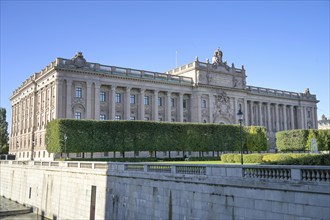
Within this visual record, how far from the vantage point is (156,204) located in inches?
784

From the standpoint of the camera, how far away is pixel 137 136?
5375cm

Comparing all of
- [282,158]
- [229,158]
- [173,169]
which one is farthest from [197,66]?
[173,169]

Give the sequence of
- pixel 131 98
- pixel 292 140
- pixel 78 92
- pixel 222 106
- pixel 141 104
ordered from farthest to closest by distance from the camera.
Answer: pixel 222 106 < pixel 292 140 < pixel 131 98 < pixel 141 104 < pixel 78 92

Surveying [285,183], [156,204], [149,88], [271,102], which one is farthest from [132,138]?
A: [271,102]

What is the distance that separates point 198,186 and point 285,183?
16.2ft

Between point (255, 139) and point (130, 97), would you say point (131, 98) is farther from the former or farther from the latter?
point (255, 139)

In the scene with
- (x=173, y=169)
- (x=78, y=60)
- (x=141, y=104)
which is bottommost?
(x=173, y=169)

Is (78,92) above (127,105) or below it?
above

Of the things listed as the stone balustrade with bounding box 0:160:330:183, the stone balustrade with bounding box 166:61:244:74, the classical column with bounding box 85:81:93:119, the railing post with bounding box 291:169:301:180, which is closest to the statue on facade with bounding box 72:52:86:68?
the classical column with bounding box 85:81:93:119

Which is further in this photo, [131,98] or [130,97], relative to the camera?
[131,98]

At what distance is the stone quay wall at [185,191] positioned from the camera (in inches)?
520

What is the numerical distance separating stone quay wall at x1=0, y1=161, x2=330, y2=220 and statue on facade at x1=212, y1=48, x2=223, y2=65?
51619mm

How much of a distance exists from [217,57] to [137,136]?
3407cm

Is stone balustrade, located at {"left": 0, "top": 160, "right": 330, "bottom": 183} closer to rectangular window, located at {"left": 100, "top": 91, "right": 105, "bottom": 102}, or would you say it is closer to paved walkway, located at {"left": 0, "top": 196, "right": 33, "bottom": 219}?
paved walkway, located at {"left": 0, "top": 196, "right": 33, "bottom": 219}
